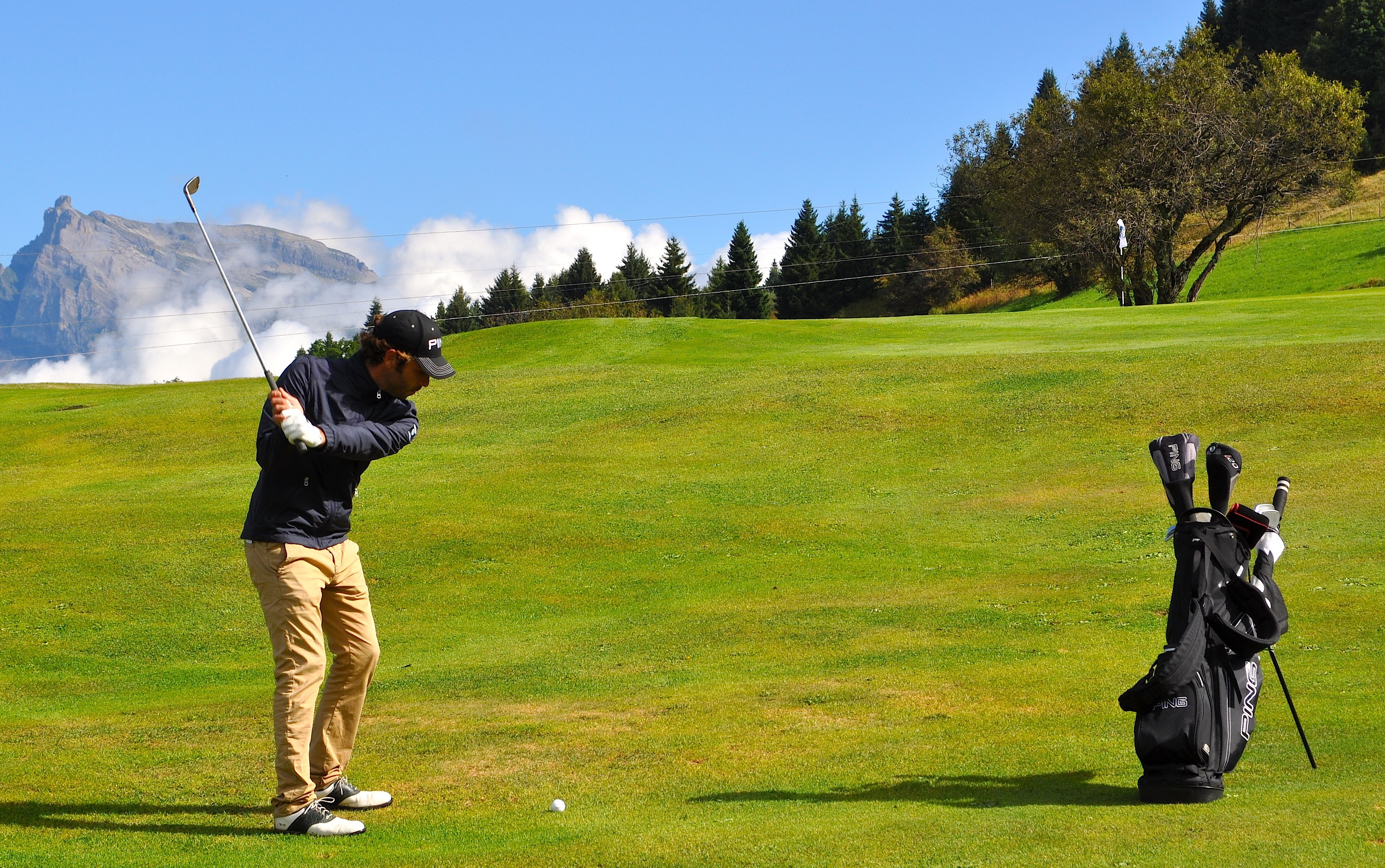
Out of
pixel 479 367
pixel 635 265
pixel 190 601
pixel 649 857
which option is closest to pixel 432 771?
pixel 649 857

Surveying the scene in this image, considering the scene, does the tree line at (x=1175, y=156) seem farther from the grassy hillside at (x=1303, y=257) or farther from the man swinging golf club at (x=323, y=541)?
the man swinging golf club at (x=323, y=541)

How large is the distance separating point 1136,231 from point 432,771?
5217cm

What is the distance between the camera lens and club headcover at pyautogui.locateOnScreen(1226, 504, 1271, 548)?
22.7 ft

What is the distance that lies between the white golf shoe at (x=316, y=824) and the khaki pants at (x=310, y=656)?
5cm

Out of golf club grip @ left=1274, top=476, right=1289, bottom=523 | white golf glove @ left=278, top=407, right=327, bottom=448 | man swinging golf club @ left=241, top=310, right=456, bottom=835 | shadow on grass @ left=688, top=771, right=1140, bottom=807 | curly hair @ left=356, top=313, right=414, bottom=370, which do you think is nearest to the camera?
white golf glove @ left=278, top=407, right=327, bottom=448

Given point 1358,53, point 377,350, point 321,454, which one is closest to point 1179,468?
point 377,350

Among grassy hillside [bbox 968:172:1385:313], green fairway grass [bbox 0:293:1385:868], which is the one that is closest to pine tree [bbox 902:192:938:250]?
grassy hillside [bbox 968:172:1385:313]

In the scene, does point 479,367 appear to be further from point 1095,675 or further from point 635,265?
point 635,265

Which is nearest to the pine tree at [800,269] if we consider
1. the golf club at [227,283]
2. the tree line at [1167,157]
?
the tree line at [1167,157]

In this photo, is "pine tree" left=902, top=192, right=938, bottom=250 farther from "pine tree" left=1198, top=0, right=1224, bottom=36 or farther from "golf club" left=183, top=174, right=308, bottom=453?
"golf club" left=183, top=174, right=308, bottom=453

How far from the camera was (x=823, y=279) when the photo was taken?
117 metres

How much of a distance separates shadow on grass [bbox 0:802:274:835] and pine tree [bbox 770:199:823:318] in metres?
108

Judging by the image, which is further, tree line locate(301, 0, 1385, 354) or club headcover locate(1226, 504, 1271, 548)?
tree line locate(301, 0, 1385, 354)

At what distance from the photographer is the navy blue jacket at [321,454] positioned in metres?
6.39
